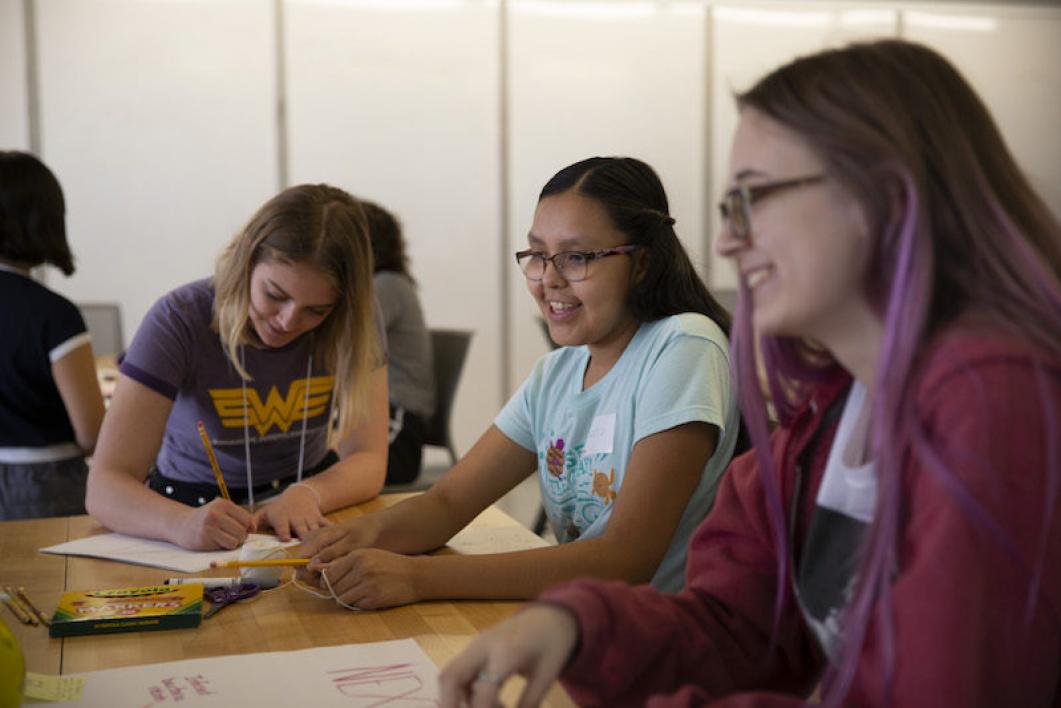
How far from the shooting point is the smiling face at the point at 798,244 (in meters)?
0.80

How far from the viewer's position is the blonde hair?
6.13ft

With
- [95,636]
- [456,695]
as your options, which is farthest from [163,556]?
[456,695]

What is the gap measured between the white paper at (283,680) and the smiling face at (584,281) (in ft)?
2.06

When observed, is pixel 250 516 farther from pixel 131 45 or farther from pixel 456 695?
pixel 131 45

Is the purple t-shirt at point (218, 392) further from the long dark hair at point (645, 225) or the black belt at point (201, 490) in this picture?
the long dark hair at point (645, 225)

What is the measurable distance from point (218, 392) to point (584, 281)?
0.75m

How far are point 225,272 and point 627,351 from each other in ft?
2.47

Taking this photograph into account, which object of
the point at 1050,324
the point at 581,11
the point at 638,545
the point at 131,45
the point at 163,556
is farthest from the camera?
the point at 581,11

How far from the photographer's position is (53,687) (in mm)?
1074

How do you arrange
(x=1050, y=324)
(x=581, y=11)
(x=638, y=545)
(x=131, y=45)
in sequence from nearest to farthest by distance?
1. (x=1050, y=324)
2. (x=638, y=545)
3. (x=131, y=45)
4. (x=581, y=11)

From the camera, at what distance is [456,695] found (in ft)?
2.76

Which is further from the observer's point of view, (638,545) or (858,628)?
(638,545)

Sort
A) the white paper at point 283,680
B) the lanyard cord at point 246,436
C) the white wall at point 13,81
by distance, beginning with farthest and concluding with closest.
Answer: the white wall at point 13,81 → the lanyard cord at point 246,436 → the white paper at point 283,680

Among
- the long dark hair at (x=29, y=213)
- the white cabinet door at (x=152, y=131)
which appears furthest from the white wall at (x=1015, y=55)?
the long dark hair at (x=29, y=213)
